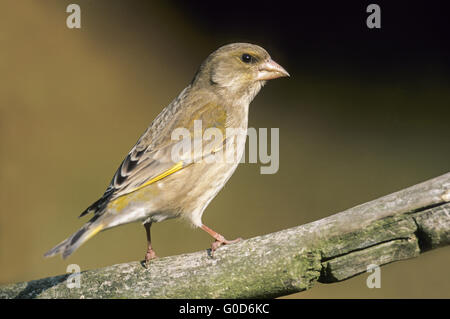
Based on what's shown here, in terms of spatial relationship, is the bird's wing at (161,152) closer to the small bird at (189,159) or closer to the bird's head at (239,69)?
the small bird at (189,159)

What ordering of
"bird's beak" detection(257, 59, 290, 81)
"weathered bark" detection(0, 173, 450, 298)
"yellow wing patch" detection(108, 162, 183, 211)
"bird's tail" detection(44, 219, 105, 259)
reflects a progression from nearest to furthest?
1. "weathered bark" detection(0, 173, 450, 298)
2. "bird's tail" detection(44, 219, 105, 259)
3. "yellow wing patch" detection(108, 162, 183, 211)
4. "bird's beak" detection(257, 59, 290, 81)

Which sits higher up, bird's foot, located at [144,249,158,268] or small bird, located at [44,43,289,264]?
small bird, located at [44,43,289,264]

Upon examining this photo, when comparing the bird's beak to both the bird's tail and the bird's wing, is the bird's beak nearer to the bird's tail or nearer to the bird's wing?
the bird's wing

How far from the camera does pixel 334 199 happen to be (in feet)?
11.9

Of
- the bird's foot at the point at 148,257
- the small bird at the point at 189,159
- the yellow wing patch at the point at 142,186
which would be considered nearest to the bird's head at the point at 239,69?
the small bird at the point at 189,159

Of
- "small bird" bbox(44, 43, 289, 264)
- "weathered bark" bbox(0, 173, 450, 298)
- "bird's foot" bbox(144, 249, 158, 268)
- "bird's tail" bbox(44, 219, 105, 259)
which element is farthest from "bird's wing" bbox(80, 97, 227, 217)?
"weathered bark" bbox(0, 173, 450, 298)

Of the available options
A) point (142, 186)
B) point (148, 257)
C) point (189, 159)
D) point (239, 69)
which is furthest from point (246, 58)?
point (148, 257)

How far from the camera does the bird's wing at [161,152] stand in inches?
95.7

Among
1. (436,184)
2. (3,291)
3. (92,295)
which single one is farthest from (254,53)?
(3,291)

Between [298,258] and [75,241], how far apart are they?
2.94 ft

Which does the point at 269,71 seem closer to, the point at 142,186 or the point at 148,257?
the point at 142,186

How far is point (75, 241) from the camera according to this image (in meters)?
2.12

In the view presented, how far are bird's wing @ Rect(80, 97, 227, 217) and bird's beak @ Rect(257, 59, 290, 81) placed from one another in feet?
1.01

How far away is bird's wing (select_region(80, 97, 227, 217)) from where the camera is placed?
2.43 meters
